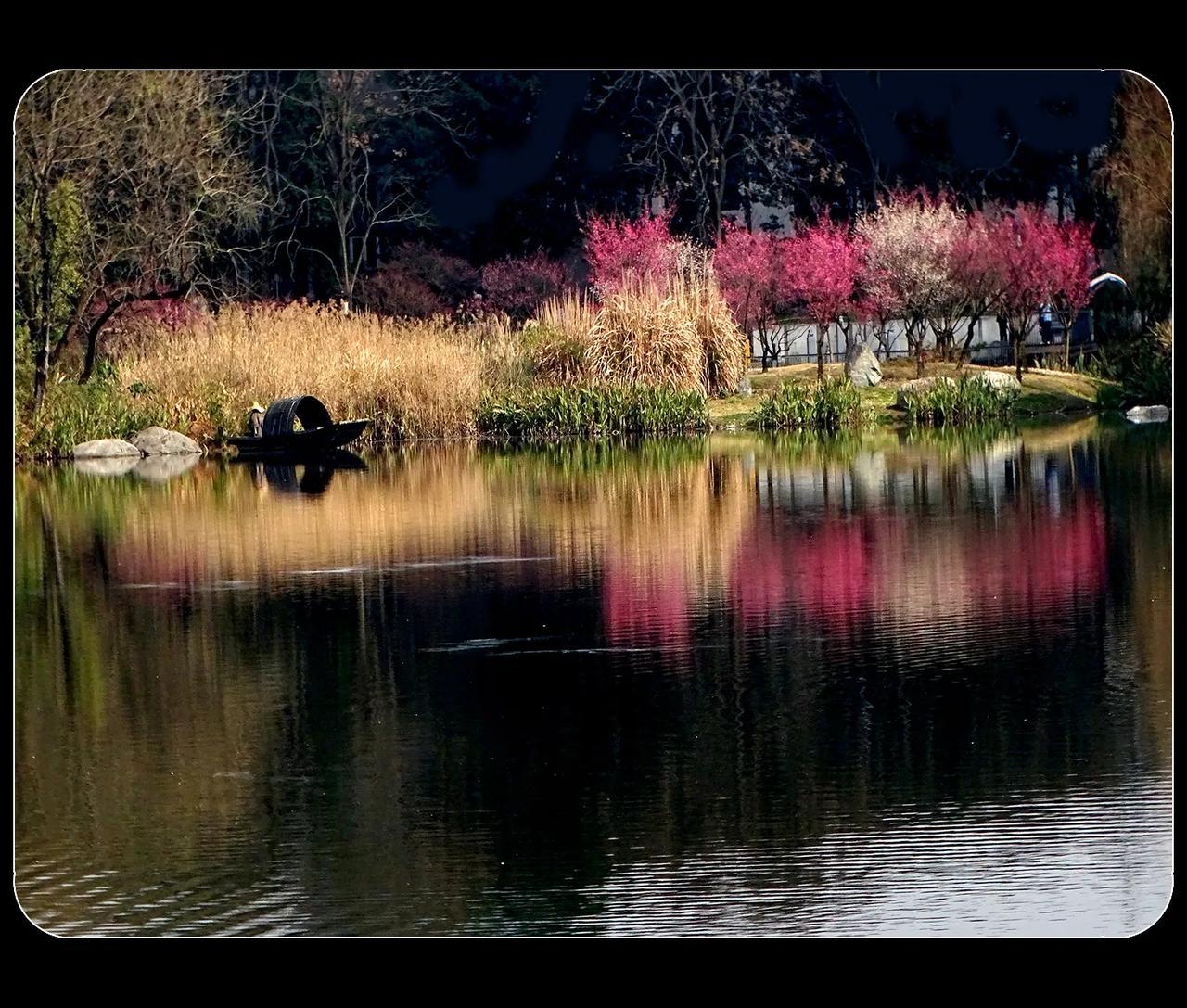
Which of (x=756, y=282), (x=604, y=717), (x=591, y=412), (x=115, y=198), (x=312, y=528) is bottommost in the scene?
(x=604, y=717)

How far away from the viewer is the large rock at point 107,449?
1350cm

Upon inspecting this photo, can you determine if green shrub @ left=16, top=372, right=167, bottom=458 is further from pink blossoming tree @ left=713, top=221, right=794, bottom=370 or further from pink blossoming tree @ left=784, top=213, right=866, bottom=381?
pink blossoming tree @ left=784, top=213, right=866, bottom=381

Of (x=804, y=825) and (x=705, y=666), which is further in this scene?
(x=705, y=666)

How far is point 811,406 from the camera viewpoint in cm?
1861

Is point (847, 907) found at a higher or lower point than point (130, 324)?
lower

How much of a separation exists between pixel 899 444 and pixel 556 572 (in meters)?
7.04

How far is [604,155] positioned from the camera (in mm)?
11609

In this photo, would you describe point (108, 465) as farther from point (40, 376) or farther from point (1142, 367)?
point (1142, 367)

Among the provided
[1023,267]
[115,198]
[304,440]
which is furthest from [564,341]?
[115,198]

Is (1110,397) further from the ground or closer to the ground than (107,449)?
closer to the ground

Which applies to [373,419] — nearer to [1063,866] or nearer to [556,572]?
[556,572]

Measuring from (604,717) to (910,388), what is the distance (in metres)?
11.4

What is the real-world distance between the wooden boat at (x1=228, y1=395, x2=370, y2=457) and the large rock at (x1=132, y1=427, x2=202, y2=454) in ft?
1.68

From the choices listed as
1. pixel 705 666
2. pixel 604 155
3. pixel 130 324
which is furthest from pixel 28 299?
pixel 705 666
